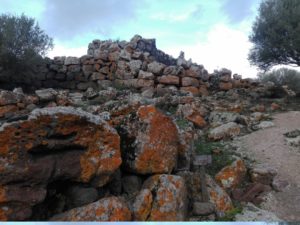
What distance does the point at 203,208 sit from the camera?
4.62 meters

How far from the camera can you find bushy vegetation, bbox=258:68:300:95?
1592 centimetres

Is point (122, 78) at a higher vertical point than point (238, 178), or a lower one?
higher

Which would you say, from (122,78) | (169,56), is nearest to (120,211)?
(122,78)

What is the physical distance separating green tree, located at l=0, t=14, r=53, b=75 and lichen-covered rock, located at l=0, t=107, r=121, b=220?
25.8 ft

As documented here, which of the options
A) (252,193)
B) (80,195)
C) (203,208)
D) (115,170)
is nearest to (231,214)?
(203,208)

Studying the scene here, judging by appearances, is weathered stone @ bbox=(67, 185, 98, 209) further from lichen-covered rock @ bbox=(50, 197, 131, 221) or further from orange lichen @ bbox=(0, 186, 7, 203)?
orange lichen @ bbox=(0, 186, 7, 203)

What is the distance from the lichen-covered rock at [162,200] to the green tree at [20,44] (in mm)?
8323

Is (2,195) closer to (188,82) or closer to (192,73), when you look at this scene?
(188,82)

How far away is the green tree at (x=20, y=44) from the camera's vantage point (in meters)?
11.2

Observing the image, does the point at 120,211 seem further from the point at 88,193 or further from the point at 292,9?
the point at 292,9

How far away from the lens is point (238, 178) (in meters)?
5.69

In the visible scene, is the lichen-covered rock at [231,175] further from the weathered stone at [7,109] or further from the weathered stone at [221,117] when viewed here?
the weathered stone at [7,109]

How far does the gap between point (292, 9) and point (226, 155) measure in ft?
28.7

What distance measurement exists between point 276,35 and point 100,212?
37.0 ft
